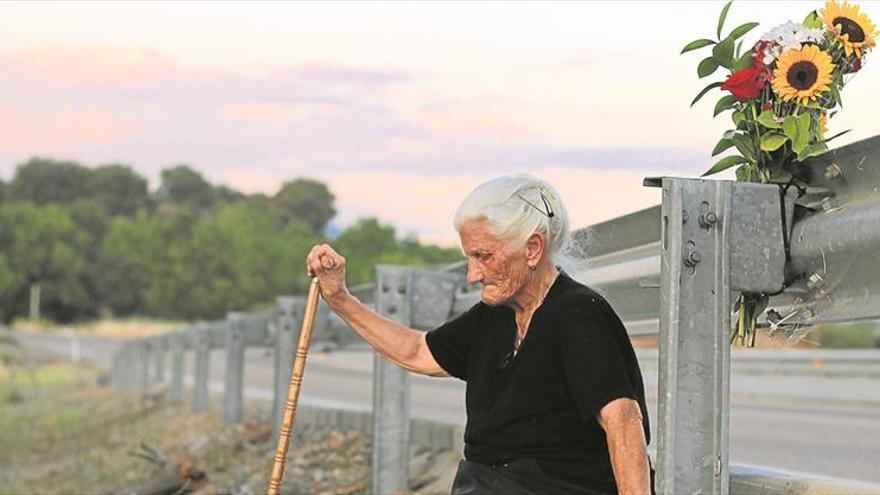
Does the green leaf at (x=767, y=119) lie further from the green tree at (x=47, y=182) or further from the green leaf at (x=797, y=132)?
the green tree at (x=47, y=182)

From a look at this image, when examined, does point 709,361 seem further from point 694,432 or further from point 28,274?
point 28,274

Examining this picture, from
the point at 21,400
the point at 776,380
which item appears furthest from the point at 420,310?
the point at 21,400

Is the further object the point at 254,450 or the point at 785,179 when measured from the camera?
the point at 254,450

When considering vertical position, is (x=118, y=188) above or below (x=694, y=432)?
A: above

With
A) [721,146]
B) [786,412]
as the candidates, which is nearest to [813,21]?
[721,146]

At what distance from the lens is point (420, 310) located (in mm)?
8172

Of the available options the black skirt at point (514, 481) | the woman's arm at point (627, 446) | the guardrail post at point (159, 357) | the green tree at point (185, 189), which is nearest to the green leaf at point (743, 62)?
the woman's arm at point (627, 446)

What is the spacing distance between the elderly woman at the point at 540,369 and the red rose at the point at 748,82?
0.57 metres

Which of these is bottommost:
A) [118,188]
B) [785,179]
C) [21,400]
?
[21,400]

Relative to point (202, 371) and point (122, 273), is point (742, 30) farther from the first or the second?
point (122, 273)

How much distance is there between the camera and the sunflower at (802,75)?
4494 millimetres

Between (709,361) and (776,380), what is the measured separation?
16542mm

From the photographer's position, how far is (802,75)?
451 centimetres

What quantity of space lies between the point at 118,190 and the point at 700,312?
495 feet
